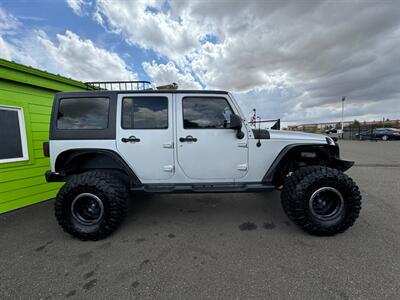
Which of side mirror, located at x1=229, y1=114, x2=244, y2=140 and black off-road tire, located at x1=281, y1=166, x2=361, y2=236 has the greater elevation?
side mirror, located at x1=229, y1=114, x2=244, y2=140

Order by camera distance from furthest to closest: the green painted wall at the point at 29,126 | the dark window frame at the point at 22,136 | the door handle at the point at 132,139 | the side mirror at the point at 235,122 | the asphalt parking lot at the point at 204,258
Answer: the dark window frame at the point at 22,136 < the green painted wall at the point at 29,126 < the door handle at the point at 132,139 < the side mirror at the point at 235,122 < the asphalt parking lot at the point at 204,258

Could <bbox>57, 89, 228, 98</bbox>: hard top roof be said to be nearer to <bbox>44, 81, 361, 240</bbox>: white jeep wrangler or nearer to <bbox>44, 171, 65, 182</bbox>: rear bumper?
<bbox>44, 81, 361, 240</bbox>: white jeep wrangler

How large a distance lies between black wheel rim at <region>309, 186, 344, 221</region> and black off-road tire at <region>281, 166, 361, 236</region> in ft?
0.07

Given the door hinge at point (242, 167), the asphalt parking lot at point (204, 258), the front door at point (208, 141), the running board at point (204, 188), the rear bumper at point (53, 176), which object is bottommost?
the asphalt parking lot at point (204, 258)

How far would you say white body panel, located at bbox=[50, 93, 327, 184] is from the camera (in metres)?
2.69

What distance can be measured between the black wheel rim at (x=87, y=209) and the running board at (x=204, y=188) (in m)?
0.55

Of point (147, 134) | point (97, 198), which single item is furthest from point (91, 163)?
point (147, 134)

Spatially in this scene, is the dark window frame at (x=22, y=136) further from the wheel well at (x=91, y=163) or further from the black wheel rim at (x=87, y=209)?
the black wheel rim at (x=87, y=209)

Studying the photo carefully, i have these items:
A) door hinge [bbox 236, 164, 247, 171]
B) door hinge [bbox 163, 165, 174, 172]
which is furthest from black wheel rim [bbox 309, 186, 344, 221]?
door hinge [bbox 163, 165, 174, 172]

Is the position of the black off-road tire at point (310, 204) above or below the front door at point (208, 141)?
below

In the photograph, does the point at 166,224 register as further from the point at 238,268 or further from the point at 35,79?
the point at 35,79

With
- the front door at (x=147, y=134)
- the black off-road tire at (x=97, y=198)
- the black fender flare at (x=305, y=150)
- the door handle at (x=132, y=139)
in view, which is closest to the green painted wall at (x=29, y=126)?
the black off-road tire at (x=97, y=198)

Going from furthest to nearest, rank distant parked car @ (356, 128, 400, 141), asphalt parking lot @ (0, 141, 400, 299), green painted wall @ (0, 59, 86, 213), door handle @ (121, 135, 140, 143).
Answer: distant parked car @ (356, 128, 400, 141) < green painted wall @ (0, 59, 86, 213) < door handle @ (121, 135, 140, 143) < asphalt parking lot @ (0, 141, 400, 299)

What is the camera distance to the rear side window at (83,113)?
271 cm
